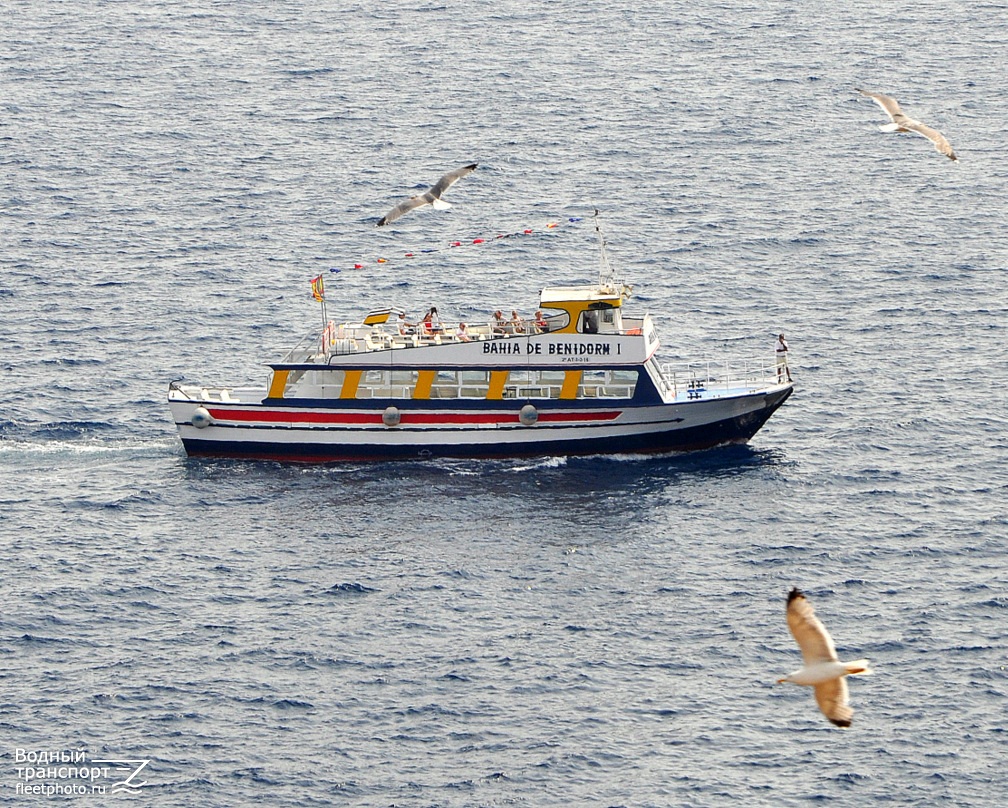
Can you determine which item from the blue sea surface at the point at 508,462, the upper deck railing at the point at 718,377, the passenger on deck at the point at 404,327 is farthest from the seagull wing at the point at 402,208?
the upper deck railing at the point at 718,377

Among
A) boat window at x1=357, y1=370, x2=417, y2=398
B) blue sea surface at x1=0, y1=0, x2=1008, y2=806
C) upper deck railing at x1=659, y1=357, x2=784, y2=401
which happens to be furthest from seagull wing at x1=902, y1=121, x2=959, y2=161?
boat window at x1=357, y1=370, x2=417, y2=398

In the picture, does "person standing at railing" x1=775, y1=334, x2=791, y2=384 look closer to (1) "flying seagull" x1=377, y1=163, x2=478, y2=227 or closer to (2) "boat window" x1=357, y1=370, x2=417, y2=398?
(1) "flying seagull" x1=377, y1=163, x2=478, y2=227

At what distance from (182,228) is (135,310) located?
14654mm

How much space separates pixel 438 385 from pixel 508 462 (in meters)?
4.67

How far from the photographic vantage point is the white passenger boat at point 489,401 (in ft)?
306

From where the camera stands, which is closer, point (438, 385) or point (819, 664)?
point (819, 664)

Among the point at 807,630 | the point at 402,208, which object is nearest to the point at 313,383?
the point at 402,208

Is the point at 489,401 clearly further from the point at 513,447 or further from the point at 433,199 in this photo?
the point at 433,199

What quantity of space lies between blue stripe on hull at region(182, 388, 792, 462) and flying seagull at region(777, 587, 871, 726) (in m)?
39.4

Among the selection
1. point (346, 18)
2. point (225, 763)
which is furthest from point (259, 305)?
point (346, 18)

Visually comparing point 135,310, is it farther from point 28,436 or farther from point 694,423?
point 694,423

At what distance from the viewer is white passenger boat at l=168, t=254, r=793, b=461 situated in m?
93.1

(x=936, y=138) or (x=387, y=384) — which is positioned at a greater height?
(x=936, y=138)

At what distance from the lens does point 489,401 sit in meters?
93.6
